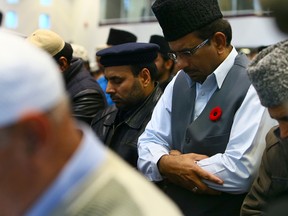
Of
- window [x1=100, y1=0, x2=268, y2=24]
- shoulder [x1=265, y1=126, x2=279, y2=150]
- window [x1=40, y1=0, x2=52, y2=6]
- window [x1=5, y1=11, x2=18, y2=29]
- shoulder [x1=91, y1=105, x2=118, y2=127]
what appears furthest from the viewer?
window [x1=40, y1=0, x2=52, y2=6]

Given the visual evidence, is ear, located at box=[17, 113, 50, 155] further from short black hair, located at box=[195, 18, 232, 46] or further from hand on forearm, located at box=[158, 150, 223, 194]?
short black hair, located at box=[195, 18, 232, 46]

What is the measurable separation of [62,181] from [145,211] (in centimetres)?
18

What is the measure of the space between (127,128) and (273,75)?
1138 millimetres

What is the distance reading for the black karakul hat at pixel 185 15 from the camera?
2.33 metres

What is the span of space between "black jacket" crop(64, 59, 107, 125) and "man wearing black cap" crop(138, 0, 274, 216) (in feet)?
3.17

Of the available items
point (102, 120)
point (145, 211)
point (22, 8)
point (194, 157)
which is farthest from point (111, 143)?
point (22, 8)

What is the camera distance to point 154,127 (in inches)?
95.7

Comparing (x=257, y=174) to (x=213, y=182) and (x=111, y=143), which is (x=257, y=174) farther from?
(x=111, y=143)

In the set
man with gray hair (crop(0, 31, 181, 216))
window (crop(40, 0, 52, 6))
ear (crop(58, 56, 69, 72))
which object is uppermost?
man with gray hair (crop(0, 31, 181, 216))

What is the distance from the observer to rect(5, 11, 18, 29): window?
16.2m

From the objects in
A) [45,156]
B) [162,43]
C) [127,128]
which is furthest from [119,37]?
[45,156]

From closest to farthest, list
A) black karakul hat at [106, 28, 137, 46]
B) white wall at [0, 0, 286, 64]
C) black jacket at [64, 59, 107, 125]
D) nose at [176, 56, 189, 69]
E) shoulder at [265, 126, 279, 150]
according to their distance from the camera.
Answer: shoulder at [265, 126, 279, 150]
nose at [176, 56, 189, 69]
black jacket at [64, 59, 107, 125]
black karakul hat at [106, 28, 137, 46]
white wall at [0, 0, 286, 64]

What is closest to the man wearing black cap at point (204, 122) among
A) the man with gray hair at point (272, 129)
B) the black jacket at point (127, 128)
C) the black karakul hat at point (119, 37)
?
the man with gray hair at point (272, 129)

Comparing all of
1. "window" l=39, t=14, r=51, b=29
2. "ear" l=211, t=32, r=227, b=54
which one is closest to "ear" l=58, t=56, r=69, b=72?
"ear" l=211, t=32, r=227, b=54
